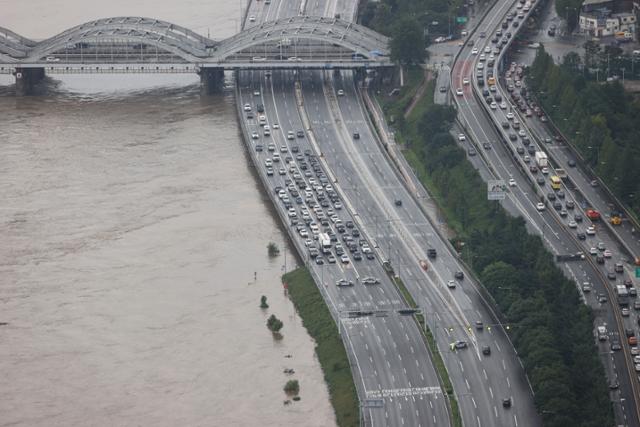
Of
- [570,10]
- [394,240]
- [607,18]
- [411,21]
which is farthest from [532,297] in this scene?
[570,10]

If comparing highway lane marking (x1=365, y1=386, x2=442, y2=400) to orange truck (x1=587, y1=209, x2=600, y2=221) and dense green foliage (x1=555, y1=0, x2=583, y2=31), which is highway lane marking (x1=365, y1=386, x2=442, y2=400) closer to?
orange truck (x1=587, y1=209, x2=600, y2=221)

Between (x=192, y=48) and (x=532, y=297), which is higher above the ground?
(x=192, y=48)

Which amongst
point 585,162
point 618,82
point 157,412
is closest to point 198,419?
point 157,412

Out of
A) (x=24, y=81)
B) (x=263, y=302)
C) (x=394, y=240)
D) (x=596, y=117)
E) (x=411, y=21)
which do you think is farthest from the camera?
(x=24, y=81)

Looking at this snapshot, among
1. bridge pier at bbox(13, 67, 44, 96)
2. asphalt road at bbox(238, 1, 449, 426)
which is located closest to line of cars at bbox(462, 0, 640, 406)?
asphalt road at bbox(238, 1, 449, 426)

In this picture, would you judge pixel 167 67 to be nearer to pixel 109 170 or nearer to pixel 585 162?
pixel 109 170

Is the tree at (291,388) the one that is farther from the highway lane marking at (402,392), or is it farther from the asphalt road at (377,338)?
the highway lane marking at (402,392)

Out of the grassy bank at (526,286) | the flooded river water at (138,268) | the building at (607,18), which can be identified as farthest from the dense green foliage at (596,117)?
the flooded river water at (138,268)

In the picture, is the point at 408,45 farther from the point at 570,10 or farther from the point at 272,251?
the point at 272,251
